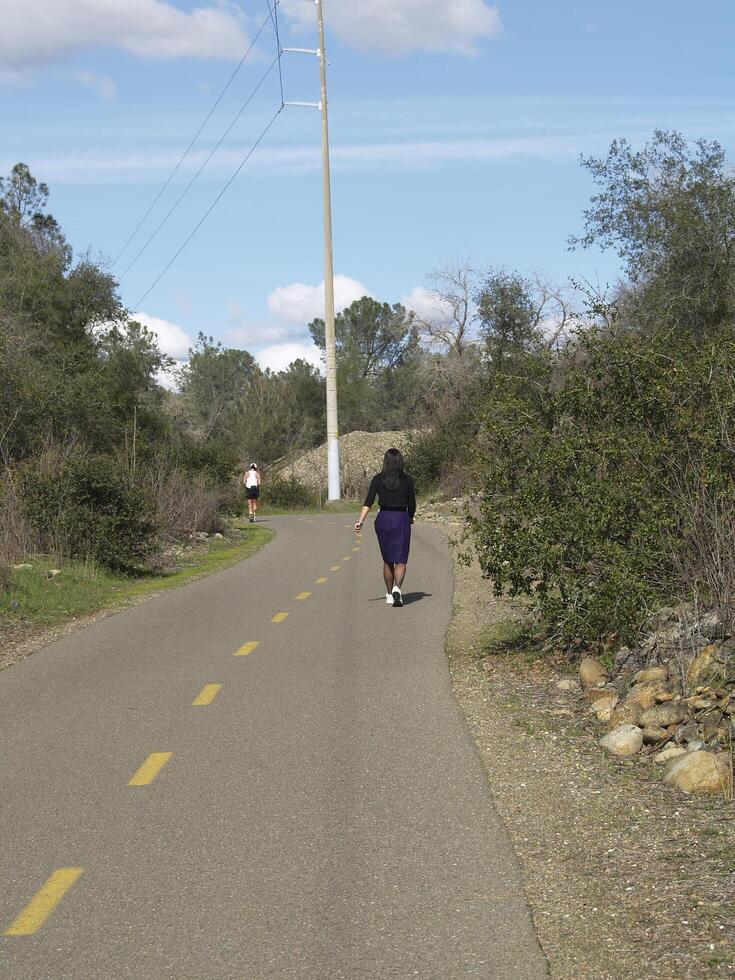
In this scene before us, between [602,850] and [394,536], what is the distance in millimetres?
9696

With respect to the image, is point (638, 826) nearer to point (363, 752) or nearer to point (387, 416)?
point (363, 752)

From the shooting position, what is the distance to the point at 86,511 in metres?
19.6

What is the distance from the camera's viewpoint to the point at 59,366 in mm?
37250

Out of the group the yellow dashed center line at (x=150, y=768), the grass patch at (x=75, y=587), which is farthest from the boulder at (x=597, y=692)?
the grass patch at (x=75, y=587)

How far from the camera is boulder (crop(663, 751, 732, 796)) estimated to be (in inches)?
263

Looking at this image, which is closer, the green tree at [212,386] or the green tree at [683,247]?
the green tree at [683,247]

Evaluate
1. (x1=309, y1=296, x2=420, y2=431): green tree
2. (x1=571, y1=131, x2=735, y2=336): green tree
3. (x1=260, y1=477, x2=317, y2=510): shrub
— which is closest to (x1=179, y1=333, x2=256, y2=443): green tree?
(x1=309, y1=296, x2=420, y2=431): green tree

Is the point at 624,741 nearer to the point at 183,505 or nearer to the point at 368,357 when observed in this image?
the point at 183,505

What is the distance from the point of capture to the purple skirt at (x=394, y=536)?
15.4 meters

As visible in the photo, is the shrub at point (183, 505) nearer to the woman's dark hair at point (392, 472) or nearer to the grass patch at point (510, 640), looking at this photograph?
the woman's dark hair at point (392, 472)

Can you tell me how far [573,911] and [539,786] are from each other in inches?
75.7

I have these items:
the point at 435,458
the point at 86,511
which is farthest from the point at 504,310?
the point at 86,511

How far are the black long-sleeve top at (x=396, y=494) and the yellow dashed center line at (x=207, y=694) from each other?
5.96 metres

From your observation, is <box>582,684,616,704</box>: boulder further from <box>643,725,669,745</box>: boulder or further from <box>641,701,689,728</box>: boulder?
<box>643,725,669,745</box>: boulder
